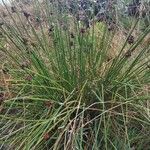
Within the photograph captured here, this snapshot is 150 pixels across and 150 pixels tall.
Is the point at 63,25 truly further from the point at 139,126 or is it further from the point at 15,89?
the point at 139,126

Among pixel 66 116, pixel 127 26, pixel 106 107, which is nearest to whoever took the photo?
pixel 66 116

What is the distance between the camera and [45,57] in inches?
136

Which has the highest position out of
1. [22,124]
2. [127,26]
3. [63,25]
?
[63,25]

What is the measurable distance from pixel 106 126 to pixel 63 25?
3.03 ft

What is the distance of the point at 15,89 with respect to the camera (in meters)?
3.32

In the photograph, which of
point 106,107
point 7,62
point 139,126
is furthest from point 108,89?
point 7,62

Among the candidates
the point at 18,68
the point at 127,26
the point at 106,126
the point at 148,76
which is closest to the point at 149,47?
the point at 148,76

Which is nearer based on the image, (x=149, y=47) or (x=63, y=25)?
(x=149, y=47)

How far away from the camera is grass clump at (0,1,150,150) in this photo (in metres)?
2.96

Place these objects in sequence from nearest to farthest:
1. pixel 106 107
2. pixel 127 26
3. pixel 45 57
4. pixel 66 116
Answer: pixel 66 116 < pixel 106 107 < pixel 45 57 < pixel 127 26

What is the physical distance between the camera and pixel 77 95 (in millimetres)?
3125

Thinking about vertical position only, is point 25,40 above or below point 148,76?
above

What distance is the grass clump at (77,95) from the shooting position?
9.72 feet

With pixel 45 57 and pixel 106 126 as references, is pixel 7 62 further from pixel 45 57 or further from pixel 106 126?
pixel 106 126
